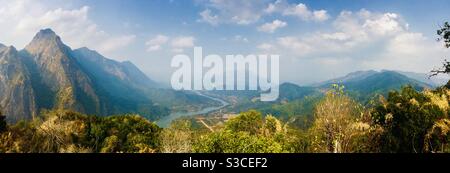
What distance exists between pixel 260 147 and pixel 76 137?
112 ft

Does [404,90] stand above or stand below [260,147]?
above

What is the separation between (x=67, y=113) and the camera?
164ft

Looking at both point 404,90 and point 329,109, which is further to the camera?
point 404,90

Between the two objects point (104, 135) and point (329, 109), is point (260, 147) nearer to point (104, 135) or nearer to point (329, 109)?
point (329, 109)

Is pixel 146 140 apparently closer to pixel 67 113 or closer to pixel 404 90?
pixel 67 113
